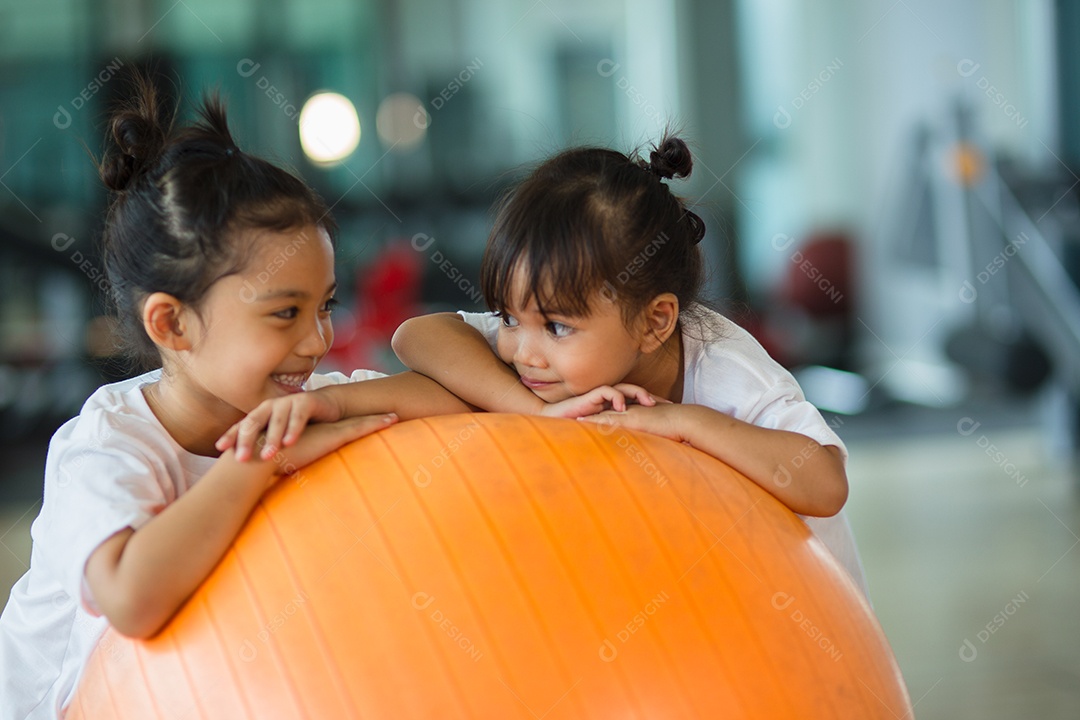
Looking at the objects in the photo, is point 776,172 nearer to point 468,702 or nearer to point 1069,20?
point 1069,20

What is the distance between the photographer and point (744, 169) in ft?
28.3

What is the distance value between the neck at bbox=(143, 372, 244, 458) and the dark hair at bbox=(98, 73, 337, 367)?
0.08m

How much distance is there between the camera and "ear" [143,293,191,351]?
130 centimetres

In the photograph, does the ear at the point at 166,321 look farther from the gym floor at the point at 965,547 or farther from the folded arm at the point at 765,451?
the gym floor at the point at 965,547

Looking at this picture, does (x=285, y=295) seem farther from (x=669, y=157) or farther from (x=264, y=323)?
(x=669, y=157)

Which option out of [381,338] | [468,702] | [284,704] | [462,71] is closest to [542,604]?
[468,702]

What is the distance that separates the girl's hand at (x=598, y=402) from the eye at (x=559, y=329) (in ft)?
0.28

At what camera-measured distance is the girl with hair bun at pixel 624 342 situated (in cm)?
134

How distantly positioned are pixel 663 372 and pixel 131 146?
789mm

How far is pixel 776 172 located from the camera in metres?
8.86
